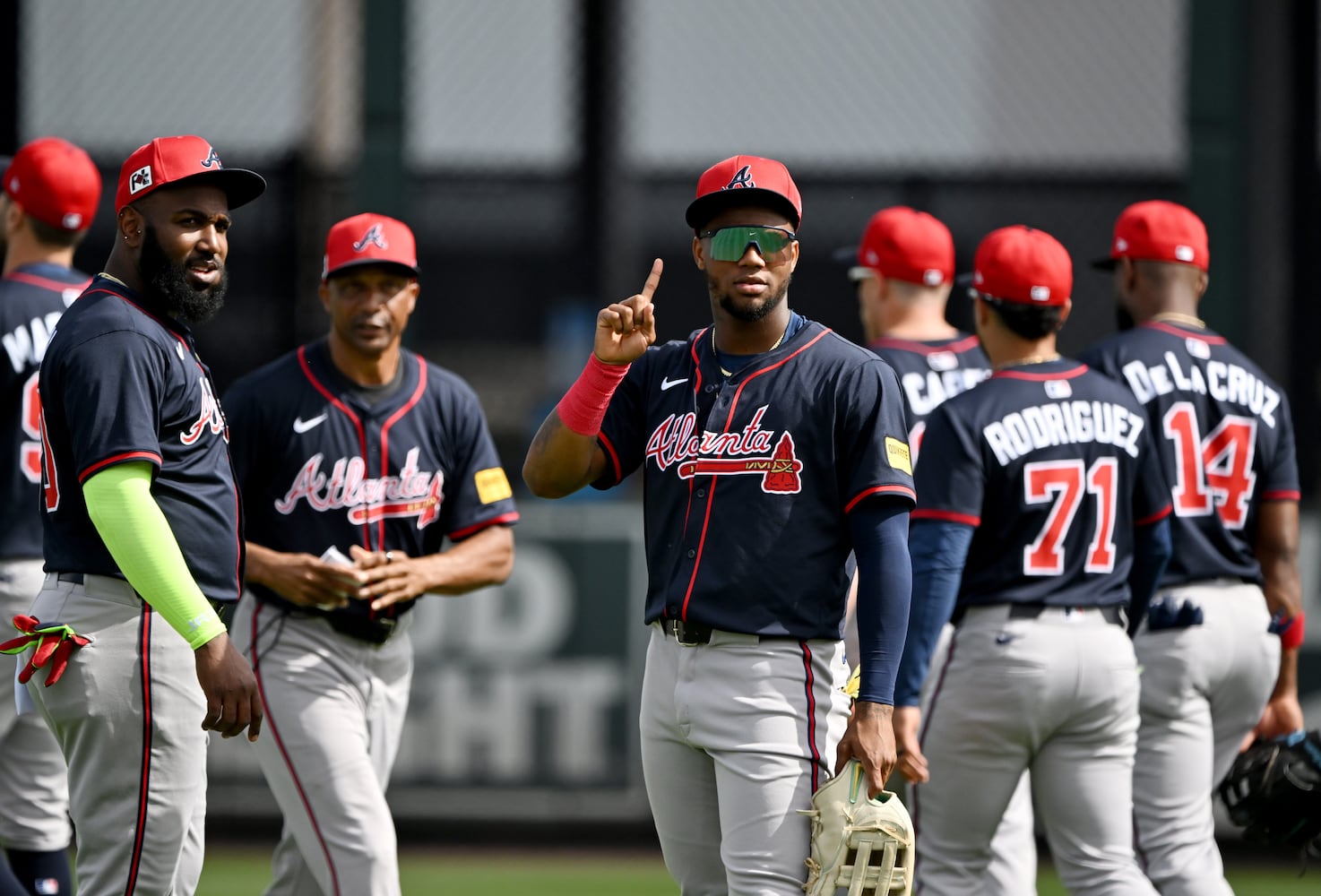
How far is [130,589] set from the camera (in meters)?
3.56

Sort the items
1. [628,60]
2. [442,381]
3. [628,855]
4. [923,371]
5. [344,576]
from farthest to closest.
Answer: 1. [628,60]
2. [628,855]
3. [923,371]
4. [442,381]
5. [344,576]

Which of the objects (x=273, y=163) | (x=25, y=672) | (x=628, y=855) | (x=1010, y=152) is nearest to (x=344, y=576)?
(x=25, y=672)

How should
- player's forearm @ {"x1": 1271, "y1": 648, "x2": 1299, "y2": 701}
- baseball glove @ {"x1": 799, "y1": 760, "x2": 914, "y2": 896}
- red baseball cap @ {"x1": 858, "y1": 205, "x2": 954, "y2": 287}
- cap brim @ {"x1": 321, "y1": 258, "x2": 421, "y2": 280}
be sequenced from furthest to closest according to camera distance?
red baseball cap @ {"x1": 858, "y1": 205, "x2": 954, "y2": 287}, player's forearm @ {"x1": 1271, "y1": 648, "x2": 1299, "y2": 701}, cap brim @ {"x1": 321, "y1": 258, "x2": 421, "y2": 280}, baseball glove @ {"x1": 799, "y1": 760, "x2": 914, "y2": 896}

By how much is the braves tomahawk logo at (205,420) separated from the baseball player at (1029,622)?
5.72ft

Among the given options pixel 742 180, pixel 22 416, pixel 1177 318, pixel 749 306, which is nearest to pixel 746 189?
pixel 742 180

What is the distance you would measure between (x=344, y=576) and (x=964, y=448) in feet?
5.36

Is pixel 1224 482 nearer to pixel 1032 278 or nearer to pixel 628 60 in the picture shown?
pixel 1032 278

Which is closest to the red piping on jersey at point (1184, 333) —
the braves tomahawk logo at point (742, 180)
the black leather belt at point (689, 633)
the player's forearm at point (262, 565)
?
the braves tomahawk logo at point (742, 180)

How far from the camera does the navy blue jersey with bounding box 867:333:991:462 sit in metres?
5.18

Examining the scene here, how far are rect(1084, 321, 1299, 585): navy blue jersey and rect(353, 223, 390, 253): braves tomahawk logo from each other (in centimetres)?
211

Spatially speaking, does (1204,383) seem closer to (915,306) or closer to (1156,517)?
(1156,517)

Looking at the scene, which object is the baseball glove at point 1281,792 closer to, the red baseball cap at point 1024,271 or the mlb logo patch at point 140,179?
the red baseball cap at point 1024,271

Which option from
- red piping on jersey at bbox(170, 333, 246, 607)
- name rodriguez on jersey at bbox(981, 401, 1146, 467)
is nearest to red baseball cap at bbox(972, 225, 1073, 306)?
name rodriguez on jersey at bbox(981, 401, 1146, 467)

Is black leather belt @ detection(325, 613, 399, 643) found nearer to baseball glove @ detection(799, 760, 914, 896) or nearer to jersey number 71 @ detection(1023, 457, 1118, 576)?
baseball glove @ detection(799, 760, 914, 896)
